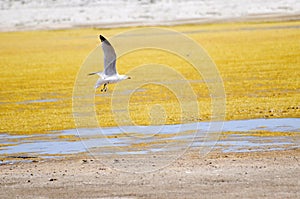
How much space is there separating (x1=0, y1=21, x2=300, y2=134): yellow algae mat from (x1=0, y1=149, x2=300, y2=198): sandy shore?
5241mm

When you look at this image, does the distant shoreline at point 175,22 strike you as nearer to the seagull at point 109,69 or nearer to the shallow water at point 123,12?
the shallow water at point 123,12

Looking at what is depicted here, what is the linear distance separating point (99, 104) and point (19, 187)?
10876 millimetres

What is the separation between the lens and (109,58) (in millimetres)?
18094

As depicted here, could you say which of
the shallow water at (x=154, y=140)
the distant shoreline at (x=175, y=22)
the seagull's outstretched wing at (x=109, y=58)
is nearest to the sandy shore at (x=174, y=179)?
the shallow water at (x=154, y=140)

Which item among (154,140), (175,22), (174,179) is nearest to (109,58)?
(154,140)

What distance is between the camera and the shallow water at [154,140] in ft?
49.9

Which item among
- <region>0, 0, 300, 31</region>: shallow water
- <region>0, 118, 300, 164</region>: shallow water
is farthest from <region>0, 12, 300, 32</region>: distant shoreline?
<region>0, 118, 300, 164</region>: shallow water

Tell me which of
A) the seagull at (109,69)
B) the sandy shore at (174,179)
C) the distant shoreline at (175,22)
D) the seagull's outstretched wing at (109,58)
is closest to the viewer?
the sandy shore at (174,179)

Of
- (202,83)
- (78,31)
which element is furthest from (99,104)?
(78,31)

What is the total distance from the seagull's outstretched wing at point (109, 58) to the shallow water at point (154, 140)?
1389 mm

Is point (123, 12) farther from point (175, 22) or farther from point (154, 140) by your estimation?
point (154, 140)

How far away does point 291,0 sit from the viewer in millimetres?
66188

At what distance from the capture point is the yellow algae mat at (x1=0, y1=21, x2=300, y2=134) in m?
20.2

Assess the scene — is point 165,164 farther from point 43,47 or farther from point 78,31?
point 78,31
